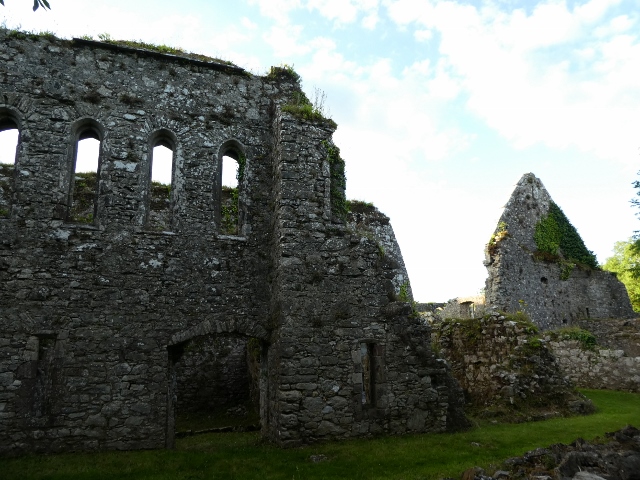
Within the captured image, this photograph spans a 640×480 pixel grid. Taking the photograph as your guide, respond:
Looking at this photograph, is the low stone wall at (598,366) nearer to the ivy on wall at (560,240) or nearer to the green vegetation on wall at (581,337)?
the green vegetation on wall at (581,337)

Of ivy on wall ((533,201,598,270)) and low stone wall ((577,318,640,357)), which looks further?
ivy on wall ((533,201,598,270))

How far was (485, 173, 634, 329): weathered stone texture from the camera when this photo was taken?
820 inches

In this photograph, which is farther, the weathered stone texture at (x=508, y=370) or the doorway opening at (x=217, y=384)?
the doorway opening at (x=217, y=384)

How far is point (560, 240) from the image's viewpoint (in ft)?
80.0

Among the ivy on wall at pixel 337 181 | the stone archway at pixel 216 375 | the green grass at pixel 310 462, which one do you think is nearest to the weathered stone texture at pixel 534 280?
the green grass at pixel 310 462

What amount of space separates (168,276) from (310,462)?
4.73 m

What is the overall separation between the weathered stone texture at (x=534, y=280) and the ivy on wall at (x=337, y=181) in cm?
1139

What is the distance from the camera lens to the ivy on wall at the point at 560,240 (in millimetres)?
23250

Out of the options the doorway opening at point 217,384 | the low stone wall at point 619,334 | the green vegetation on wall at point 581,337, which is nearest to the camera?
the doorway opening at point 217,384

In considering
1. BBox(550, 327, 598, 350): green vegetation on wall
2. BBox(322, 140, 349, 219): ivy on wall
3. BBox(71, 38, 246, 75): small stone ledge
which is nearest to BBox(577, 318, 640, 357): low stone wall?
BBox(550, 327, 598, 350): green vegetation on wall

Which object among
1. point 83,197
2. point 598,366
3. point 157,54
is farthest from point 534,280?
point 83,197

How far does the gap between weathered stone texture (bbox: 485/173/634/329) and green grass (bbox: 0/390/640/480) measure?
410 inches

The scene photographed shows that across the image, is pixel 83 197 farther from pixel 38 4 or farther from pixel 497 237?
pixel 497 237

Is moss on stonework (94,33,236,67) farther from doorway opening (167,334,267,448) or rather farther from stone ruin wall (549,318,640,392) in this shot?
stone ruin wall (549,318,640,392)
